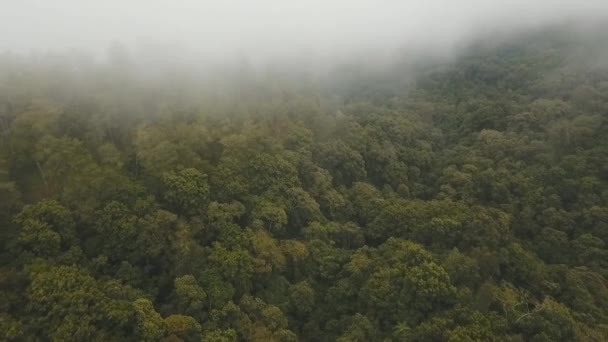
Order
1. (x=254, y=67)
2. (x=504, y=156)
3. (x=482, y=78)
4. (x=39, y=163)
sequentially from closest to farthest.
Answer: (x=39, y=163)
(x=504, y=156)
(x=254, y=67)
(x=482, y=78)

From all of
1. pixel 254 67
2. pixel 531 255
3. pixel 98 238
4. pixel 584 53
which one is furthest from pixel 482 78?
pixel 98 238

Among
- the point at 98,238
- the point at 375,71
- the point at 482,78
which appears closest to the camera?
the point at 98,238

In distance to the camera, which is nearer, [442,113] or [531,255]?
[531,255]

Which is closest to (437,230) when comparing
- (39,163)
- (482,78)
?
(39,163)

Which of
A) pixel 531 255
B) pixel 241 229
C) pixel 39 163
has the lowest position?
pixel 531 255

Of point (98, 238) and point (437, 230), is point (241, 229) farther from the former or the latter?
point (437, 230)

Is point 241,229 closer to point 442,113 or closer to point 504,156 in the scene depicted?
point 504,156

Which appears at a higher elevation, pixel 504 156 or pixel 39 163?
pixel 39 163
